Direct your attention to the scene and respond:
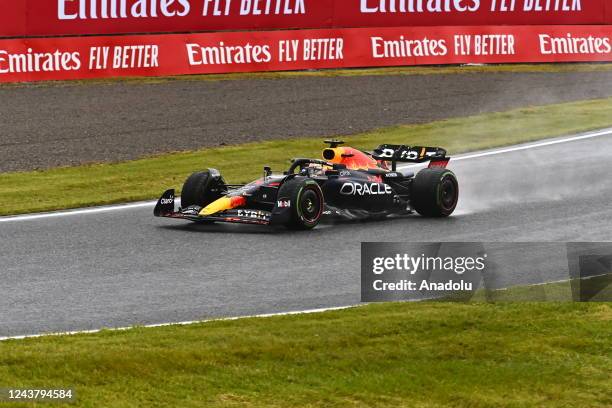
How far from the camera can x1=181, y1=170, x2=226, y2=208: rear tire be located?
14.4 metres

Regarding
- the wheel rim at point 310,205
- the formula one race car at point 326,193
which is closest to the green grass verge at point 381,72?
the formula one race car at point 326,193

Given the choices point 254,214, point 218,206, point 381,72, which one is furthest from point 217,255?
point 381,72

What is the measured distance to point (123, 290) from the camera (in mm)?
10883

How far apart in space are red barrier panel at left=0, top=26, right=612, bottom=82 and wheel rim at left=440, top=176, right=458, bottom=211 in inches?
562

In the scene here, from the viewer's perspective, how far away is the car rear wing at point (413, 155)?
15.3 meters

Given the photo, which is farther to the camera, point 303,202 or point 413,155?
point 413,155

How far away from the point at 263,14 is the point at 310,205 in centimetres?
1660

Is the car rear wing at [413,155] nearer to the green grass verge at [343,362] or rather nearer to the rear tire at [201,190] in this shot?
the rear tire at [201,190]

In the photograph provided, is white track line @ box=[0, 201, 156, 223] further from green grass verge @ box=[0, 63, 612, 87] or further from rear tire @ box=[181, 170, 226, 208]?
green grass verge @ box=[0, 63, 612, 87]

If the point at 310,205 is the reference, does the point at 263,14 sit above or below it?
above

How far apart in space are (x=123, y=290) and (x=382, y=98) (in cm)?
1719

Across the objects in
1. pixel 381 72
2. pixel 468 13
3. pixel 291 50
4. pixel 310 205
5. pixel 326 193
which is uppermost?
pixel 468 13

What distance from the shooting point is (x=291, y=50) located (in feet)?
98.8

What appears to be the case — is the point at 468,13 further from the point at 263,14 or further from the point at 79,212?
the point at 79,212
